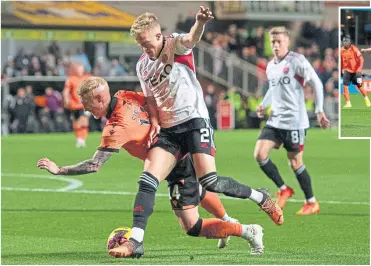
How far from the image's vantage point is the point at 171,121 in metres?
10.3

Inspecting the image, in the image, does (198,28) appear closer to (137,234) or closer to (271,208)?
(137,234)

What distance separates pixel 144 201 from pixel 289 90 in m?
5.24

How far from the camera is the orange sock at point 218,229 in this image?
10430 mm

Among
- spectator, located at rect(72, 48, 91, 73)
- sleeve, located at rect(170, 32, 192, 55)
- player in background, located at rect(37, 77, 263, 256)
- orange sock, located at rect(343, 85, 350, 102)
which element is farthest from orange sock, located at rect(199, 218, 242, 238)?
spectator, located at rect(72, 48, 91, 73)

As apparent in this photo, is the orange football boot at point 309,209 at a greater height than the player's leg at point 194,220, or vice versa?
the player's leg at point 194,220

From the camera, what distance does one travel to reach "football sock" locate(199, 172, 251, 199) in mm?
10109

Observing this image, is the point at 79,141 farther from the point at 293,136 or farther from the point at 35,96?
the point at 293,136

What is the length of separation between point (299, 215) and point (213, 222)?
13.5 ft

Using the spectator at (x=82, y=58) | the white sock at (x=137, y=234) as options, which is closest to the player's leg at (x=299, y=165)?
→ the white sock at (x=137, y=234)

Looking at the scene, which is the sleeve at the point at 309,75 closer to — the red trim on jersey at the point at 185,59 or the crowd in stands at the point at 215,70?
the red trim on jersey at the point at 185,59

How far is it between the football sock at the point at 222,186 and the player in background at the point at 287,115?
4274 millimetres

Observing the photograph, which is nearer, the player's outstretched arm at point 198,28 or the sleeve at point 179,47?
the player's outstretched arm at point 198,28

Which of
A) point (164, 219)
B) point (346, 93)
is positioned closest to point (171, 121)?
point (346, 93)

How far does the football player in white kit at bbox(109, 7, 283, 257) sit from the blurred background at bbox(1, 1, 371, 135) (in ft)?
80.1
